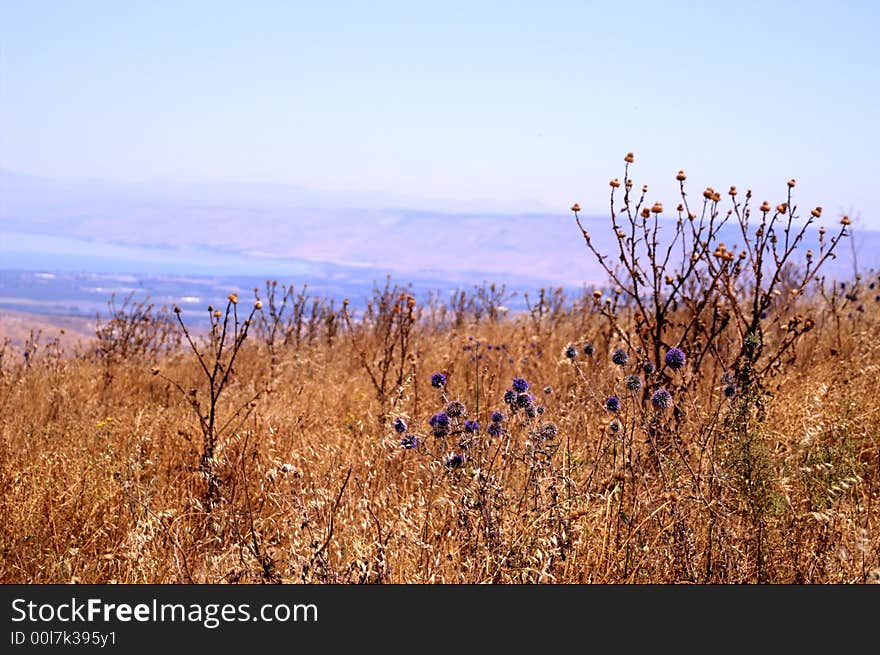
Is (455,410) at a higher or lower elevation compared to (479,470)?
higher

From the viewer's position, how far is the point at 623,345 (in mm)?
5898

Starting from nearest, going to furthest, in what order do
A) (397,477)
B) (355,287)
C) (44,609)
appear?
1. (44,609)
2. (397,477)
3. (355,287)

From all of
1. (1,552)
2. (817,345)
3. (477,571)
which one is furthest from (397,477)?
A: (817,345)

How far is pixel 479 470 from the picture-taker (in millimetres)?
2648

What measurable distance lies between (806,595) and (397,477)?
1934 millimetres

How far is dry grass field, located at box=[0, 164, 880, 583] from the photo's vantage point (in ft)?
8.92

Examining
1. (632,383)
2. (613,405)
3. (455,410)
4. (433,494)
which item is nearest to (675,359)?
(632,383)

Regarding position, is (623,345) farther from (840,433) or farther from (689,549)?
(689,549)

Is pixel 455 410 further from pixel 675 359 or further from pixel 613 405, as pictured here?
pixel 675 359

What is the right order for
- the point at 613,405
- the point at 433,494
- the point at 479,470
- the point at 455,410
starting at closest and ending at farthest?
the point at 479,470 < the point at 455,410 < the point at 613,405 < the point at 433,494

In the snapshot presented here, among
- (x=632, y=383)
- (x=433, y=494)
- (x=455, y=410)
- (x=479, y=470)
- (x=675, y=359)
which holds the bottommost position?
(x=433, y=494)

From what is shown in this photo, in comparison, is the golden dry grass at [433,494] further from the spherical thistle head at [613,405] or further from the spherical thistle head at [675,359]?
the spherical thistle head at [675,359]

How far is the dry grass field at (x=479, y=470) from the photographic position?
8.92ft

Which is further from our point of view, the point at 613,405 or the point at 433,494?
the point at 433,494
